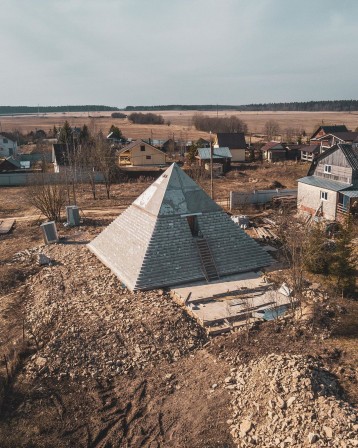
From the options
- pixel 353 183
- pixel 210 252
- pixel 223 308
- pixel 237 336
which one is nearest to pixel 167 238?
pixel 210 252

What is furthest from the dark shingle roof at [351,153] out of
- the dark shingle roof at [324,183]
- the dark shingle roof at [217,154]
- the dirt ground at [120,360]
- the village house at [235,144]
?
the village house at [235,144]

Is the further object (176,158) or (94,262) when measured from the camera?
(176,158)

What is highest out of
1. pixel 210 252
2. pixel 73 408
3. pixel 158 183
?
pixel 158 183

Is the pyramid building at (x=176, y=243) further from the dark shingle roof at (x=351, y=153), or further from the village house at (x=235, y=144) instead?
the village house at (x=235, y=144)

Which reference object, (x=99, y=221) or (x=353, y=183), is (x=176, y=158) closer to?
(x=99, y=221)

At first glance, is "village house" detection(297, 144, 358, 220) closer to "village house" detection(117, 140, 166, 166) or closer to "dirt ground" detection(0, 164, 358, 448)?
"dirt ground" detection(0, 164, 358, 448)

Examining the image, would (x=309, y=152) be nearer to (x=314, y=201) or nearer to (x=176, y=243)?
(x=314, y=201)

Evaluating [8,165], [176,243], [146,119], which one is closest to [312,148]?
[8,165]

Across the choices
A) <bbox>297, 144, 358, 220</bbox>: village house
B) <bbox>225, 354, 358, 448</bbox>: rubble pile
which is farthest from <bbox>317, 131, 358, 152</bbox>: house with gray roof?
<bbox>225, 354, 358, 448</bbox>: rubble pile
